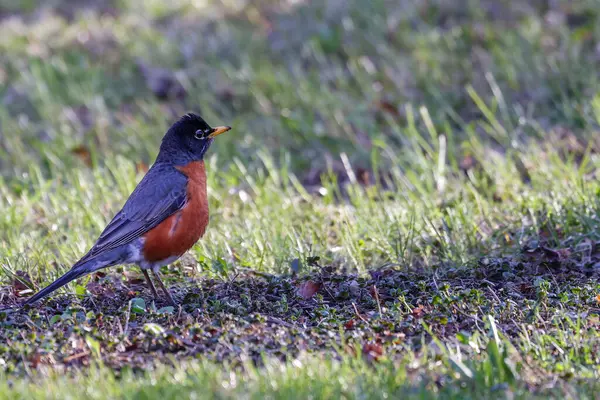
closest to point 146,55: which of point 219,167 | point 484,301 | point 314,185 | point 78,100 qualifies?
point 78,100

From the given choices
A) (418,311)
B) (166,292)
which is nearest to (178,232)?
(166,292)

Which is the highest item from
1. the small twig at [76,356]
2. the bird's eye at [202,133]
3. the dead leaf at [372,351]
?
the bird's eye at [202,133]

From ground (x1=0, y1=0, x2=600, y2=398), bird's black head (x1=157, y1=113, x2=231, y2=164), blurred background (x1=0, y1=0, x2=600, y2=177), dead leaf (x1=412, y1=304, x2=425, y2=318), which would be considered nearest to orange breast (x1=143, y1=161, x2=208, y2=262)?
ground (x1=0, y1=0, x2=600, y2=398)

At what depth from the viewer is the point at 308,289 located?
198 inches

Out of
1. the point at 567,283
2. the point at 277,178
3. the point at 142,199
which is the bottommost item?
the point at 567,283

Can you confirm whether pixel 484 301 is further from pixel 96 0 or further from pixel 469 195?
pixel 96 0

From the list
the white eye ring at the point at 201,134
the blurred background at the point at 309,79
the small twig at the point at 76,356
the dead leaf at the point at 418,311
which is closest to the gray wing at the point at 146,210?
the white eye ring at the point at 201,134

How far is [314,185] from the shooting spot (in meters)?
7.32

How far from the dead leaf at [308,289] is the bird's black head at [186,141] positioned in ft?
3.99

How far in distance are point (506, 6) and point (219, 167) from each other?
Answer: 12.9 ft

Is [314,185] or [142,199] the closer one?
[142,199]

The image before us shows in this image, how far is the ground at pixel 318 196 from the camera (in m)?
3.98

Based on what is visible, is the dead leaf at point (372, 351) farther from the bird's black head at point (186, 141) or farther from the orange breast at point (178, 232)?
the bird's black head at point (186, 141)

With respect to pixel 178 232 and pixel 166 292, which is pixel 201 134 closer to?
pixel 178 232
